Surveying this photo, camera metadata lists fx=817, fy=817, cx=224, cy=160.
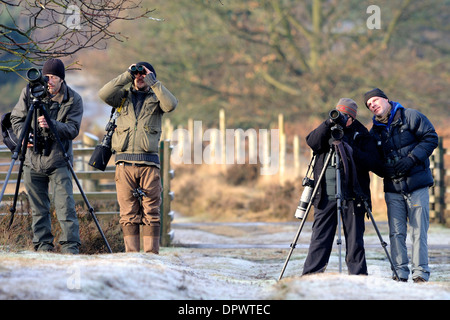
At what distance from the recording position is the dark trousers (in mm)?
7609

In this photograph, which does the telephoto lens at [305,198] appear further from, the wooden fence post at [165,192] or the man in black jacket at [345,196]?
the wooden fence post at [165,192]

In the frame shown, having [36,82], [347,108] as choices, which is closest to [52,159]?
[36,82]

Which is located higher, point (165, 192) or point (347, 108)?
point (347, 108)

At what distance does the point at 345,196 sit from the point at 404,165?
777 millimetres

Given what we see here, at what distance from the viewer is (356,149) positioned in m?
7.73

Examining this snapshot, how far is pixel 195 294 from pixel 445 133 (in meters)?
18.5

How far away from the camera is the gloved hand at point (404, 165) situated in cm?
794

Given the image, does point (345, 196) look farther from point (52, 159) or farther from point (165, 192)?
point (165, 192)

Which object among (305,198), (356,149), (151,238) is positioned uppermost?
(356,149)

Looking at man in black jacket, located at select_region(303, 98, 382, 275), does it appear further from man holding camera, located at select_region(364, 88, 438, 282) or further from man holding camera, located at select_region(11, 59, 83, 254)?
man holding camera, located at select_region(11, 59, 83, 254)

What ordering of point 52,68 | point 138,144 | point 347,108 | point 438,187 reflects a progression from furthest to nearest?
point 438,187 → point 52,68 → point 138,144 → point 347,108

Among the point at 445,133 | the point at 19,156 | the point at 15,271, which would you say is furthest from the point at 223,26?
the point at 15,271

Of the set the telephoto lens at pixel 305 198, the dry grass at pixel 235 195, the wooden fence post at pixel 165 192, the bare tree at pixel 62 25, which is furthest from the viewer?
the dry grass at pixel 235 195

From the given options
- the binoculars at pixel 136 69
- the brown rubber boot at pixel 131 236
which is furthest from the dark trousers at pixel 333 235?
the binoculars at pixel 136 69
